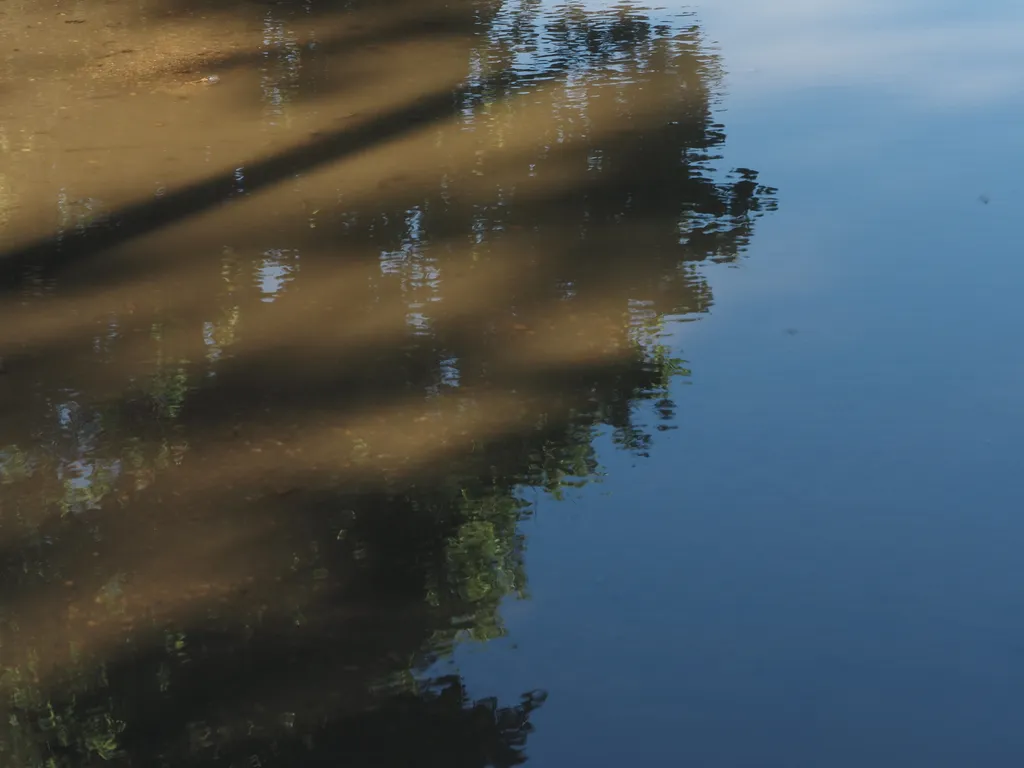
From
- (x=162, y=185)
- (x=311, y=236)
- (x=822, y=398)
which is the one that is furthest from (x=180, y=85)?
(x=822, y=398)

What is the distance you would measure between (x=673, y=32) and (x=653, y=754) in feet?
15.0

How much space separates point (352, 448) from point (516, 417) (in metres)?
0.41

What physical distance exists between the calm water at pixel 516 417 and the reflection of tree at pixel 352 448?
1cm

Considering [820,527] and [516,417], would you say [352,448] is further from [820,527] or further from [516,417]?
[820,527]

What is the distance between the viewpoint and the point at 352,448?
3084 mm

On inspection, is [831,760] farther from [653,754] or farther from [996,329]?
[996,329]

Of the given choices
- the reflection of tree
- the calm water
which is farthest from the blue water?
the reflection of tree

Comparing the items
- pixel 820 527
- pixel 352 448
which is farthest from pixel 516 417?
pixel 820 527

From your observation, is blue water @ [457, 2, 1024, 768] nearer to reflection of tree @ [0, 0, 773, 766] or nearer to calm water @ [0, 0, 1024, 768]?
calm water @ [0, 0, 1024, 768]

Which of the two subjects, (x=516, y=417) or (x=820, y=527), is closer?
(x=820, y=527)

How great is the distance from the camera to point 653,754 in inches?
86.7

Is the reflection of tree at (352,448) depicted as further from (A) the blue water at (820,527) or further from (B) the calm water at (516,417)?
(A) the blue water at (820,527)

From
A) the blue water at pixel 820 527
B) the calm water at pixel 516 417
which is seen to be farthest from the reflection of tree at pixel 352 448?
the blue water at pixel 820 527

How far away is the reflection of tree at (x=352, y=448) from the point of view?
2352 millimetres
